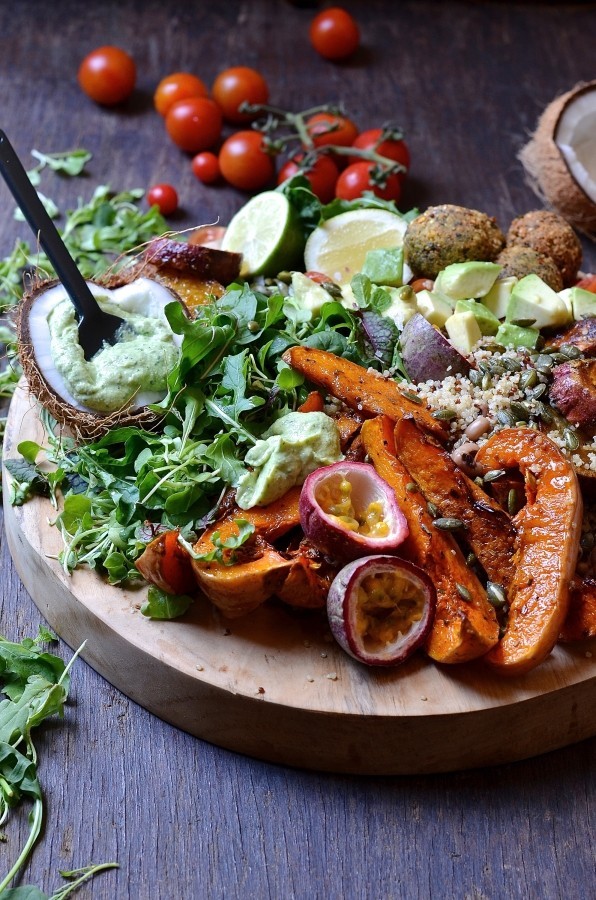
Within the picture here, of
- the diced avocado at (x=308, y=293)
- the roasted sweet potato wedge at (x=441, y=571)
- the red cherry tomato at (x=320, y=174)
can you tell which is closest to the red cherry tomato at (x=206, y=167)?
the red cherry tomato at (x=320, y=174)

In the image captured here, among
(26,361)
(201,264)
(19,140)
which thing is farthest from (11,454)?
(19,140)

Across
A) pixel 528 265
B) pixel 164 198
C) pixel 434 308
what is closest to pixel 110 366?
pixel 434 308

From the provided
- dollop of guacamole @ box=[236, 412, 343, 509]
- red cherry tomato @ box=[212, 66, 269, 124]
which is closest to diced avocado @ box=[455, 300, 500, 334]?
dollop of guacamole @ box=[236, 412, 343, 509]

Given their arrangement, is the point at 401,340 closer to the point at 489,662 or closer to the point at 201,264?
the point at 201,264

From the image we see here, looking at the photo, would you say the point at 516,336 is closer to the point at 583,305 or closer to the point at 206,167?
the point at 583,305

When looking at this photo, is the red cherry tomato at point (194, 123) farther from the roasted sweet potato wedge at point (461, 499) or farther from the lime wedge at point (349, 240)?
the roasted sweet potato wedge at point (461, 499)
